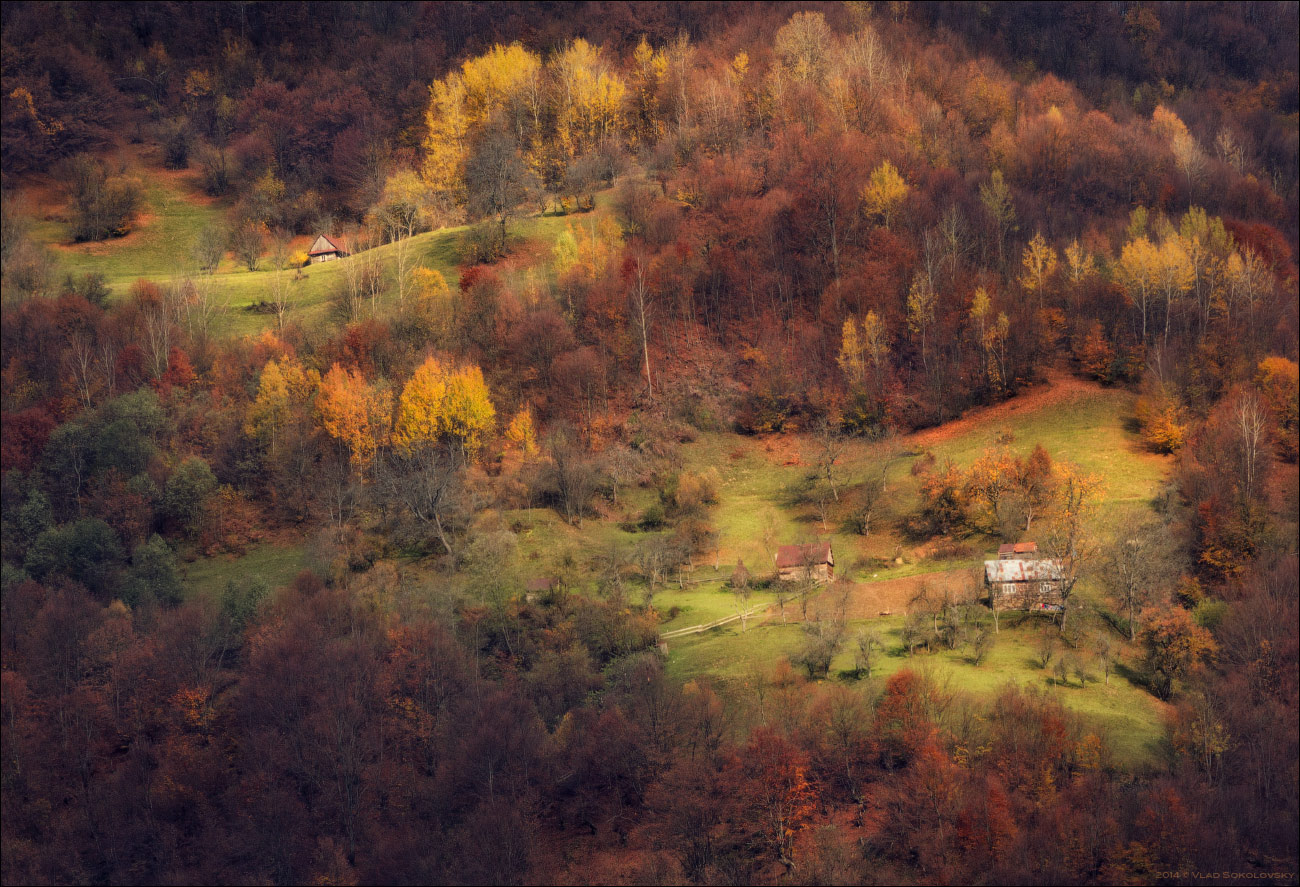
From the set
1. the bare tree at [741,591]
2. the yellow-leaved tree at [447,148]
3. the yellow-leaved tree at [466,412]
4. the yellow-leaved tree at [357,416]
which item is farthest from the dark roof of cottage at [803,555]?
the yellow-leaved tree at [447,148]

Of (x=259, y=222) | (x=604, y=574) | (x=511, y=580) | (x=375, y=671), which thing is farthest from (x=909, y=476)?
(x=259, y=222)

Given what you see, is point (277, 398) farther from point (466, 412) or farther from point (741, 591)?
point (741, 591)

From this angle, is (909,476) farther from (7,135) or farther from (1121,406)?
Answer: (7,135)

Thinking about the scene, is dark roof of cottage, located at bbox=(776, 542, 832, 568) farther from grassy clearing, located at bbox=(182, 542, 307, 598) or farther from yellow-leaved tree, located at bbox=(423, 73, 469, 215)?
yellow-leaved tree, located at bbox=(423, 73, 469, 215)

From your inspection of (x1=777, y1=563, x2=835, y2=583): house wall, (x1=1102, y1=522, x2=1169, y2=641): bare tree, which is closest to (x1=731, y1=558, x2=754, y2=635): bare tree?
(x1=777, y1=563, x2=835, y2=583): house wall

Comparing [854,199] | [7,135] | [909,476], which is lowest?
[909,476]

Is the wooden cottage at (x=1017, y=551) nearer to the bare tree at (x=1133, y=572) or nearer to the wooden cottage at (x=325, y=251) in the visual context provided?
the bare tree at (x=1133, y=572)

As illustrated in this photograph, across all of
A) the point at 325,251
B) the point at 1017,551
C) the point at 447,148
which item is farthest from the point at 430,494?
the point at 447,148
